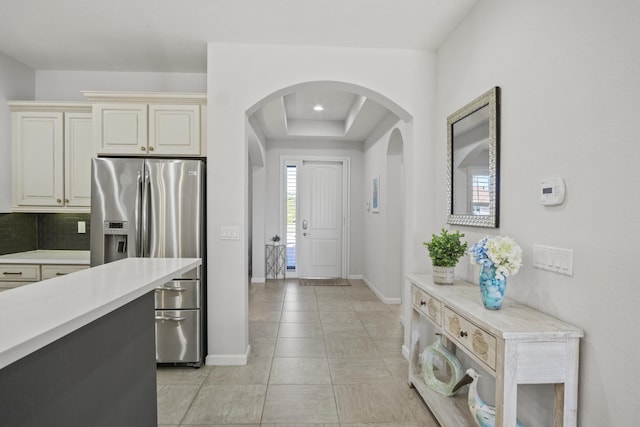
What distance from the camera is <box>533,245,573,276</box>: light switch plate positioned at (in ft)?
5.01

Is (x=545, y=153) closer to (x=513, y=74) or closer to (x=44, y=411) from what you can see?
(x=513, y=74)

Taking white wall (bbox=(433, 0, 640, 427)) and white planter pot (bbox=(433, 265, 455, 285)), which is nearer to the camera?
white wall (bbox=(433, 0, 640, 427))

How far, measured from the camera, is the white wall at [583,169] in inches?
49.8

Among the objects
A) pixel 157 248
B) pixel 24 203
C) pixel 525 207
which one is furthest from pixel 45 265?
pixel 525 207

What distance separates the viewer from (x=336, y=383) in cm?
267

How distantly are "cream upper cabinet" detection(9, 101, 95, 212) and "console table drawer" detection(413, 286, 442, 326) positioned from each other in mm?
3102

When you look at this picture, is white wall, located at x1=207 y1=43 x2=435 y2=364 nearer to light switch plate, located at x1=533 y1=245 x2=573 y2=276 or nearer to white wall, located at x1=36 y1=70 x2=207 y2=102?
white wall, located at x1=36 y1=70 x2=207 y2=102

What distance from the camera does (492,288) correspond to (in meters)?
1.71

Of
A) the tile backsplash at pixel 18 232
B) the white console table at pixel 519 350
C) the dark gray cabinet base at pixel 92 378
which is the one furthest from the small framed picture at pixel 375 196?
the tile backsplash at pixel 18 232

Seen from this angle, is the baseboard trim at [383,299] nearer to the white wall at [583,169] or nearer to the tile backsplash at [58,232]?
the white wall at [583,169]

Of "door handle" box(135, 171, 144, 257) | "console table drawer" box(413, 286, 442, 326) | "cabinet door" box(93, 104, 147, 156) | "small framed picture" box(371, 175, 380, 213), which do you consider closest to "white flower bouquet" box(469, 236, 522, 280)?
"console table drawer" box(413, 286, 442, 326)

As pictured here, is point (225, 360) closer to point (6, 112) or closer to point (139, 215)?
point (139, 215)

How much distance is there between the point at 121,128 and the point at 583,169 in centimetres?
334

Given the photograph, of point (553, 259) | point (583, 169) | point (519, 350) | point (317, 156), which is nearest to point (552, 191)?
point (583, 169)
